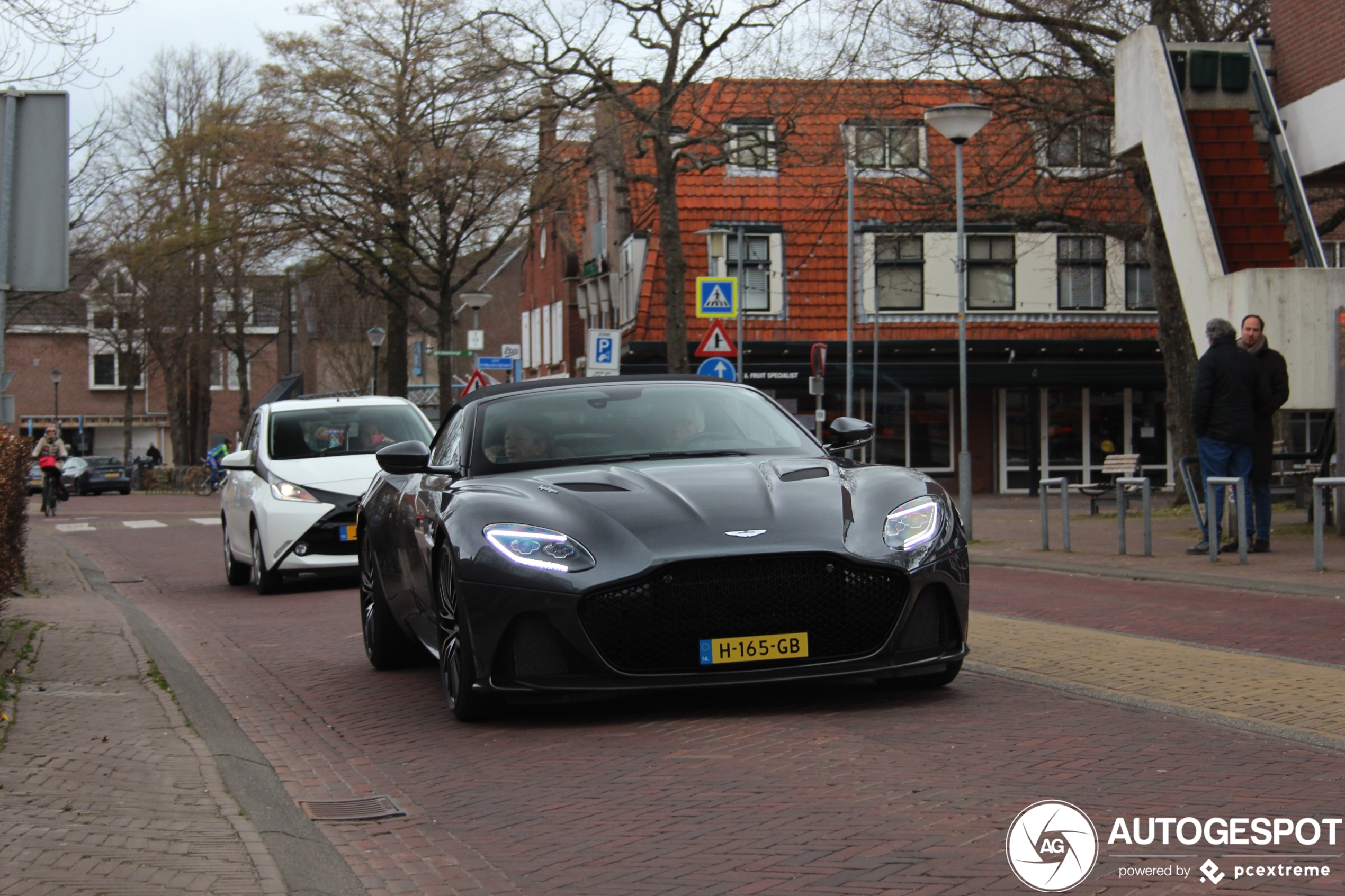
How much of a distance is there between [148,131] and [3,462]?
1693 inches

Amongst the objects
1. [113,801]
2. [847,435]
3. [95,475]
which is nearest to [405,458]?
[847,435]

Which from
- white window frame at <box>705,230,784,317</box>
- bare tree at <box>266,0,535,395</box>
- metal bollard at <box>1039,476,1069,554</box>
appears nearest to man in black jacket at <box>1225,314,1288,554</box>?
metal bollard at <box>1039,476,1069,554</box>

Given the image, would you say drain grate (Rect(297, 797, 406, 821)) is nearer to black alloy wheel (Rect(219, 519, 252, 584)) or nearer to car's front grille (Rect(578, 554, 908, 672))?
car's front grille (Rect(578, 554, 908, 672))

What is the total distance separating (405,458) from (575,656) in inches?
75.6

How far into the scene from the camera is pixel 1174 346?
22875 mm

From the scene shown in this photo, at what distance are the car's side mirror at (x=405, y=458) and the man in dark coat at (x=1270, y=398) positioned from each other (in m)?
8.53

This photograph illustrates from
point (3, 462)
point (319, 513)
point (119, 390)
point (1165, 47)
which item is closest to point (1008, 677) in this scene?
point (3, 462)

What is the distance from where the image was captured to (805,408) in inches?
1480

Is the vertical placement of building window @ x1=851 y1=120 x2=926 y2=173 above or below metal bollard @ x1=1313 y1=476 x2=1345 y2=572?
above

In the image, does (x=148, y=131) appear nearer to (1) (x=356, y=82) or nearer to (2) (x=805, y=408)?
(1) (x=356, y=82)

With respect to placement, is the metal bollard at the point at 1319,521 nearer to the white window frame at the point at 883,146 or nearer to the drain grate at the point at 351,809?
the drain grate at the point at 351,809

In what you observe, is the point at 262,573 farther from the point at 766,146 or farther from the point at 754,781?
the point at 766,146

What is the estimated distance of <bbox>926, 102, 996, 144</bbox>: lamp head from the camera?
17828 mm

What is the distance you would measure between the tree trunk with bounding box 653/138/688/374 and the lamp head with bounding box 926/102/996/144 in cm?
678
